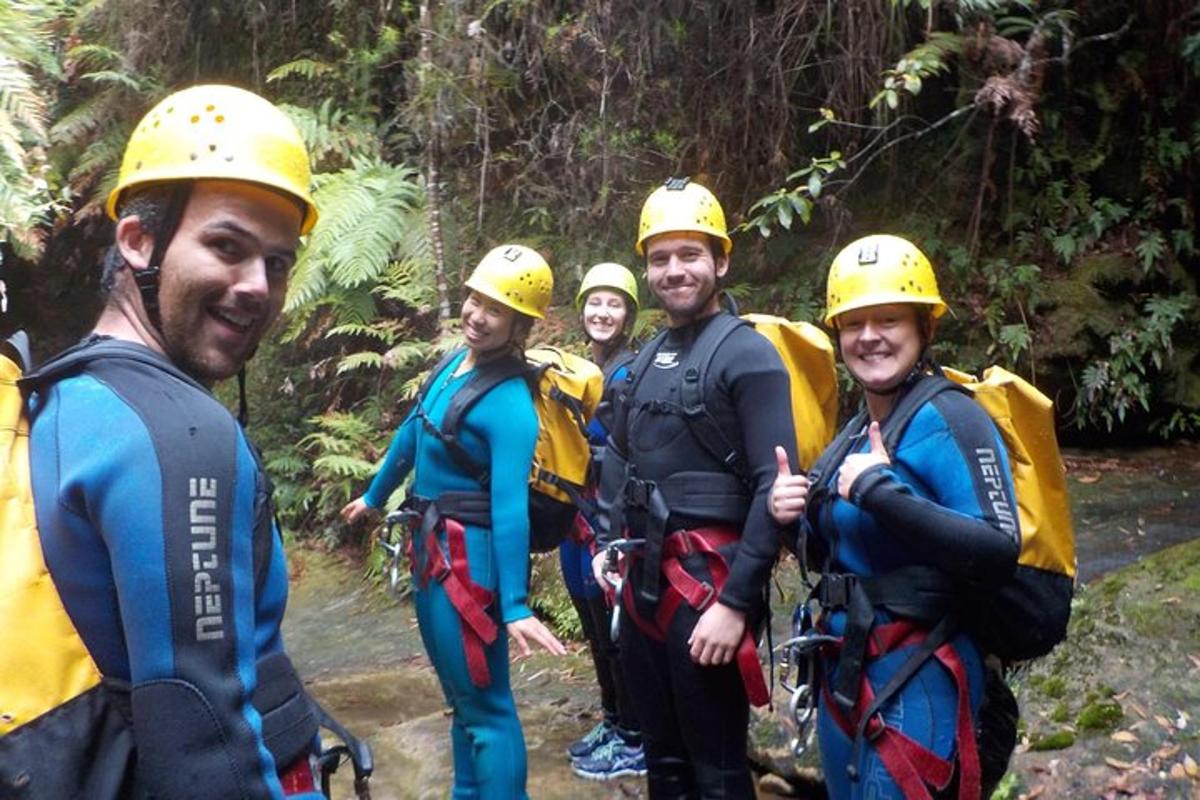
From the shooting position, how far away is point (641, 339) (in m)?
7.28

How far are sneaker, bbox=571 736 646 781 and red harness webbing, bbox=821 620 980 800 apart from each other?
2.09 meters

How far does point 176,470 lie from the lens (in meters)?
1.28

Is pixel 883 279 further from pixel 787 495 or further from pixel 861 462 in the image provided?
pixel 787 495

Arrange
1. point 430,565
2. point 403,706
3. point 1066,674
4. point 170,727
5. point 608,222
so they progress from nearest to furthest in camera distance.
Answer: point 170,727, point 430,565, point 1066,674, point 403,706, point 608,222

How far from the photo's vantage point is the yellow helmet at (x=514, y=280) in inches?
140

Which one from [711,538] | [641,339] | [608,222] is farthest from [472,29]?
[711,538]

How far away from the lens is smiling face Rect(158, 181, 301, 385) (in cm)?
146

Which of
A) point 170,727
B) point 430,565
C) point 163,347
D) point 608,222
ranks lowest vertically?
point 430,565

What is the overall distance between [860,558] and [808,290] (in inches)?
210

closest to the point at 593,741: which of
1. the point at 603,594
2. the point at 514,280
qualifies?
the point at 603,594

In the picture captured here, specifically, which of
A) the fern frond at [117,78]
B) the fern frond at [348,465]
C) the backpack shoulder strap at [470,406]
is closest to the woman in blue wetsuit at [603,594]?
the backpack shoulder strap at [470,406]

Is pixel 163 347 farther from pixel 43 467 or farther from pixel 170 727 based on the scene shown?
pixel 170 727

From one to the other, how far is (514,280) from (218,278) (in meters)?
2.15

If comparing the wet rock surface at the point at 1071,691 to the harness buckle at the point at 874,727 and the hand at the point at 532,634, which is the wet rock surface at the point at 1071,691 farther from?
the harness buckle at the point at 874,727
